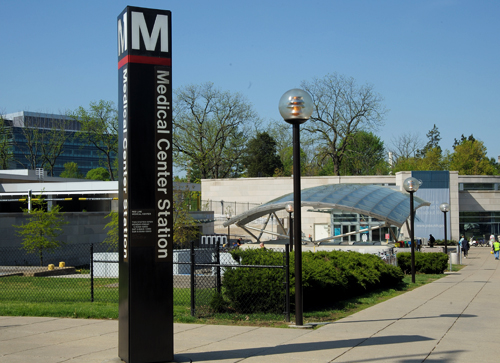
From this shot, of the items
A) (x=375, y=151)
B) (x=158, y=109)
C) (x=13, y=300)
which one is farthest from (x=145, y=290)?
(x=375, y=151)

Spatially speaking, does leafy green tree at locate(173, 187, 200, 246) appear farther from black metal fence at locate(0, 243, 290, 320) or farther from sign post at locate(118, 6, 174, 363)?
sign post at locate(118, 6, 174, 363)

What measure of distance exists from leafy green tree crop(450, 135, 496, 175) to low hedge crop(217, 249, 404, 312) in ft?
227

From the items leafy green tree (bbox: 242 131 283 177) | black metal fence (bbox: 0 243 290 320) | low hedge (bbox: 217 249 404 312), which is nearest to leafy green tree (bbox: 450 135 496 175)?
leafy green tree (bbox: 242 131 283 177)

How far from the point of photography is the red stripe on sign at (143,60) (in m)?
6.41

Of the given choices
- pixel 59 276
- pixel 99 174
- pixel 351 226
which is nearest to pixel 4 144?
pixel 99 174

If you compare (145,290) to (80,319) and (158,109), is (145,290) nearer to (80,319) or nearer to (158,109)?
(158,109)

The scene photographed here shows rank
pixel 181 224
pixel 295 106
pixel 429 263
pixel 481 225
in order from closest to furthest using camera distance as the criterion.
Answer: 1. pixel 295 106
2. pixel 429 263
3. pixel 181 224
4. pixel 481 225

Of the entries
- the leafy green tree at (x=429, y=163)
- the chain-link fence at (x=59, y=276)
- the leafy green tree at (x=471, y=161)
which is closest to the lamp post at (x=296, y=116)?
the chain-link fence at (x=59, y=276)

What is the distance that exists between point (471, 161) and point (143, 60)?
77.4 meters

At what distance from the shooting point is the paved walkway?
264 inches

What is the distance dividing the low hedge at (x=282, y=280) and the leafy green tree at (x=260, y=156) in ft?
195

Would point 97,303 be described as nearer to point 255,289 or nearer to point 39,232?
point 255,289

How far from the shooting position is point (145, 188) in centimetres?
633

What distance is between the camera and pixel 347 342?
759 centimetres
